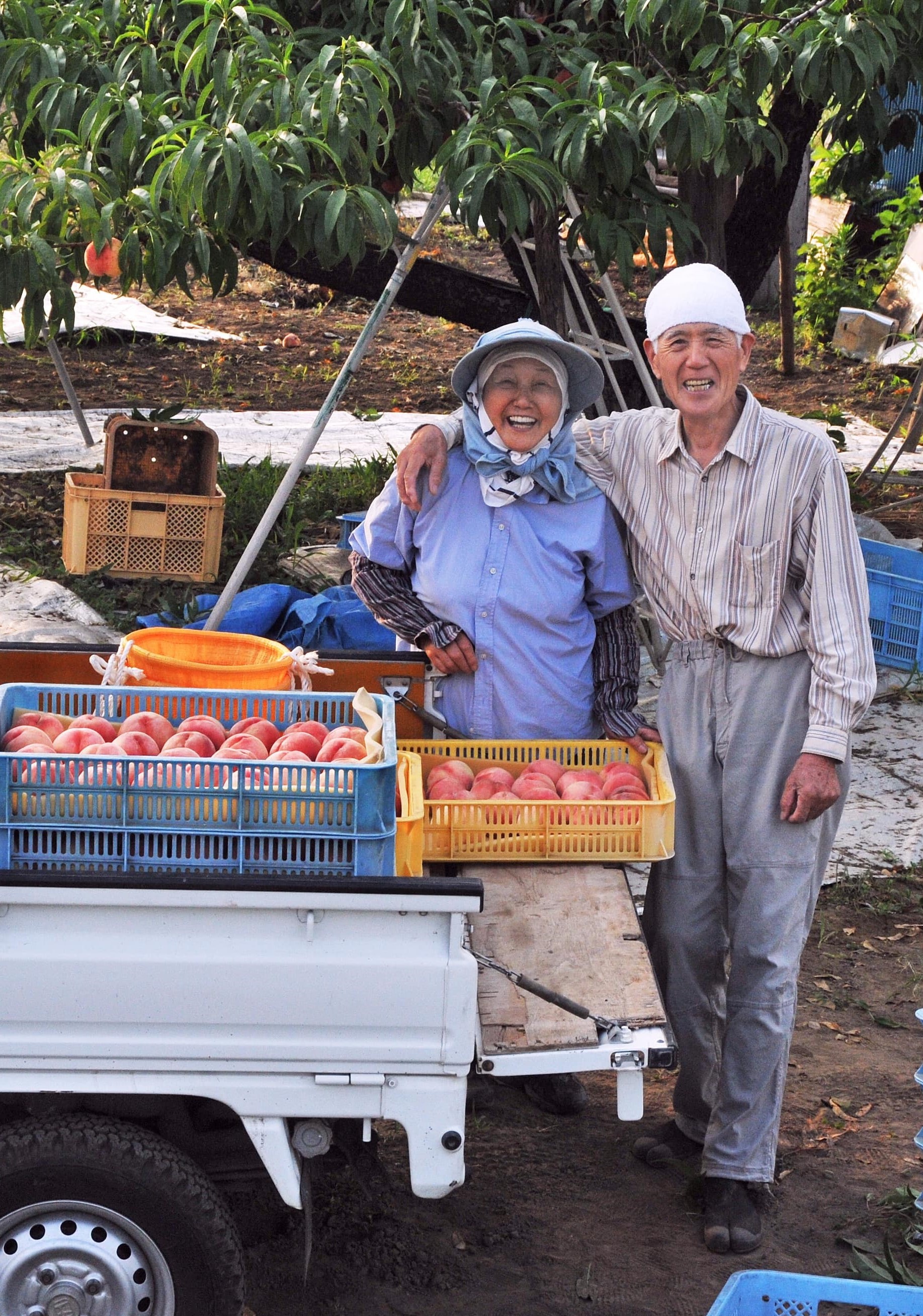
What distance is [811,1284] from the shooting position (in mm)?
2299

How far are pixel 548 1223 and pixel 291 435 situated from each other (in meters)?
6.27

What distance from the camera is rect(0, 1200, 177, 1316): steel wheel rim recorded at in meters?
2.36

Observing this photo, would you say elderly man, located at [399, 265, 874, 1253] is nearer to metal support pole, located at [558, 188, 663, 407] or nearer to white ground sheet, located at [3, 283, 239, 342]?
metal support pole, located at [558, 188, 663, 407]

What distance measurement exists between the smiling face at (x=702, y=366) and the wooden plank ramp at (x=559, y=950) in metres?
0.97

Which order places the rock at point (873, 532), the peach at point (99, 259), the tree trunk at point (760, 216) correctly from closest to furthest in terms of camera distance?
the peach at point (99, 259)
the tree trunk at point (760, 216)
the rock at point (873, 532)

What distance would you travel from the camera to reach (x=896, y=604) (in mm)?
6188

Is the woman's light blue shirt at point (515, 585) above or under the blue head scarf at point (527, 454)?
under

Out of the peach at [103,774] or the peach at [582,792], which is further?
the peach at [582,792]

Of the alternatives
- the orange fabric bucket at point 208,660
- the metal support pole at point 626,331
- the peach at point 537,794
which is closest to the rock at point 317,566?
the metal support pole at point 626,331

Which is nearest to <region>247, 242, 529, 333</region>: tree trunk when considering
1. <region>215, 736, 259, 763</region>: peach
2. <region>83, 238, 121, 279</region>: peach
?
<region>83, 238, 121, 279</region>: peach

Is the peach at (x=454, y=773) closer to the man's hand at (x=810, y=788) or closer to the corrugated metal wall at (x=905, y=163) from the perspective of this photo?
the man's hand at (x=810, y=788)

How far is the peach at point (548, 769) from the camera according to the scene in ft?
9.70

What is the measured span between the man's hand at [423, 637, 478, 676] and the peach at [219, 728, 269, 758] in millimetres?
669

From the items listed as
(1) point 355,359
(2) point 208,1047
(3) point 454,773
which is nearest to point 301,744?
(3) point 454,773
